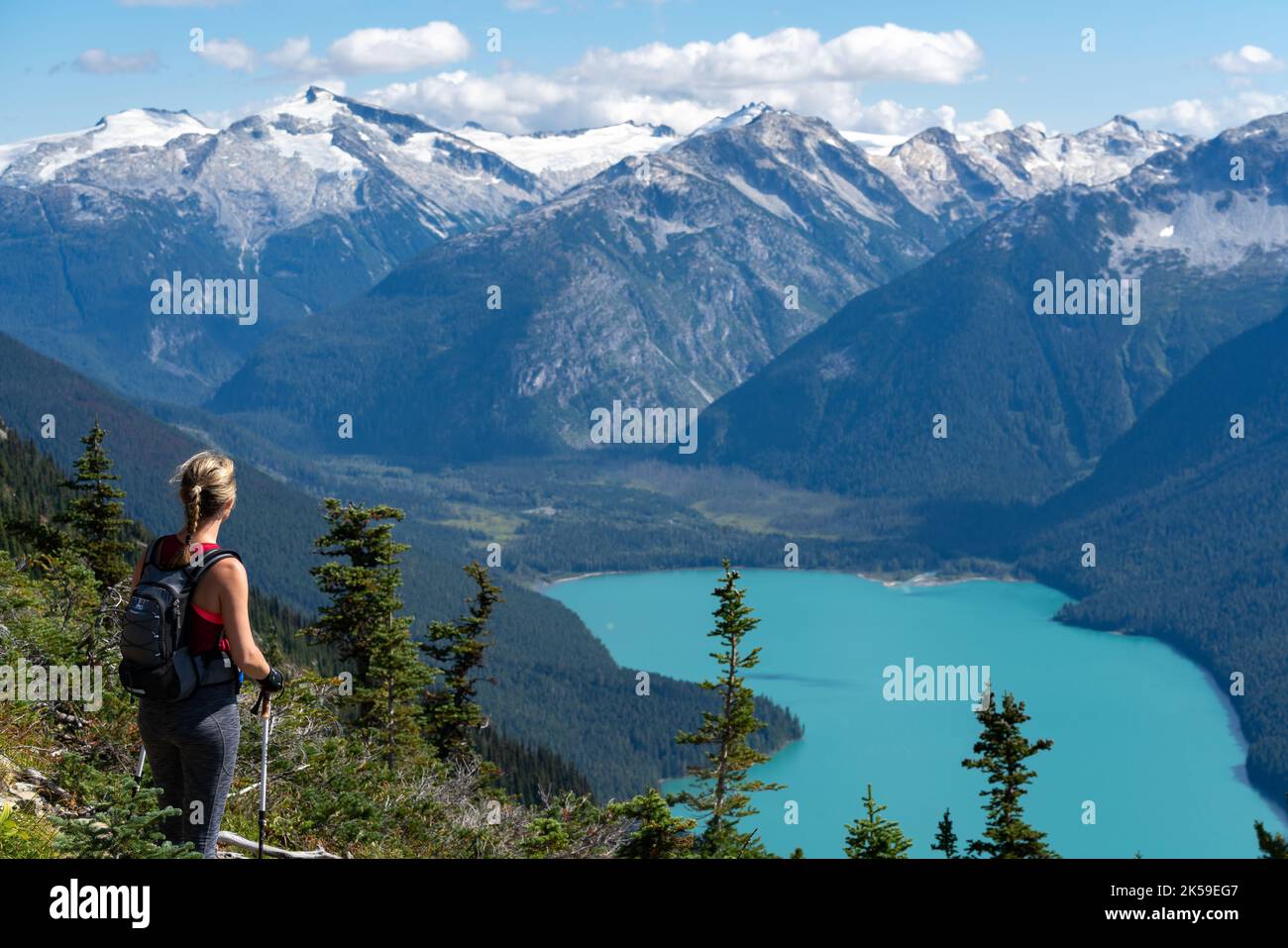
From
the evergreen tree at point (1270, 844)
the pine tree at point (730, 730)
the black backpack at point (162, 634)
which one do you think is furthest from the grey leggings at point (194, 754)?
the pine tree at point (730, 730)

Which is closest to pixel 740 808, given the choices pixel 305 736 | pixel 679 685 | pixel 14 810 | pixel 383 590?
pixel 305 736

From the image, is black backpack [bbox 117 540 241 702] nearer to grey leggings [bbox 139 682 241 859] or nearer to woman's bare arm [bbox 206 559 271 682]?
woman's bare arm [bbox 206 559 271 682]

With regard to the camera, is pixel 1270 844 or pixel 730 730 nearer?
pixel 1270 844

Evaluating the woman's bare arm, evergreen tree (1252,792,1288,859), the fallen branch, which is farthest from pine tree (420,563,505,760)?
the woman's bare arm

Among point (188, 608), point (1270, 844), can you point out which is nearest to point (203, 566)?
point (188, 608)

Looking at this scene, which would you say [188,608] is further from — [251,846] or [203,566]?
[251,846]
